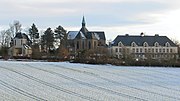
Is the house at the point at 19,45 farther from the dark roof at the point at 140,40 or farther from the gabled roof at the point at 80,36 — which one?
the dark roof at the point at 140,40

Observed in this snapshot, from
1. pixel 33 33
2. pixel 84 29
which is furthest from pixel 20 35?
pixel 84 29

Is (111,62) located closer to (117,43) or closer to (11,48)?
(11,48)

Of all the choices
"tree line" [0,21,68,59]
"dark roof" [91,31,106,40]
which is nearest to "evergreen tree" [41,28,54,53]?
"tree line" [0,21,68,59]

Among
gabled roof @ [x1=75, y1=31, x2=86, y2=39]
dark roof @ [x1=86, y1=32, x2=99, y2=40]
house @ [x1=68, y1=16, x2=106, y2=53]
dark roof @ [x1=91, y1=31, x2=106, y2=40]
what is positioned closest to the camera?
house @ [x1=68, y1=16, x2=106, y2=53]

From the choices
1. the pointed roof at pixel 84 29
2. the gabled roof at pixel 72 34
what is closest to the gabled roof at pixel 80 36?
the gabled roof at pixel 72 34

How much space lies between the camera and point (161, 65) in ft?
162

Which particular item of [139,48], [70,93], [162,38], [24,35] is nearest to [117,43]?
[139,48]

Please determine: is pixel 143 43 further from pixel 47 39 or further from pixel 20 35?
pixel 20 35

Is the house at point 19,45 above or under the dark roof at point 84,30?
under

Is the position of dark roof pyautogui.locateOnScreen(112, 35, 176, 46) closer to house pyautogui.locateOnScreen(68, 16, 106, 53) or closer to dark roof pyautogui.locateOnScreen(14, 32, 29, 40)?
house pyautogui.locateOnScreen(68, 16, 106, 53)

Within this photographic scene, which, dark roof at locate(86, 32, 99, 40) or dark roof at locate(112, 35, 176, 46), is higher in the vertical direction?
dark roof at locate(86, 32, 99, 40)

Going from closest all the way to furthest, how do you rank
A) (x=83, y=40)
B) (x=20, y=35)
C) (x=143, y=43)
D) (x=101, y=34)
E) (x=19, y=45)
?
(x=20, y=35)
(x=19, y=45)
(x=143, y=43)
(x=83, y=40)
(x=101, y=34)

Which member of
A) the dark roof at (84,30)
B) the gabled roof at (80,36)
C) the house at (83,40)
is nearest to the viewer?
the house at (83,40)

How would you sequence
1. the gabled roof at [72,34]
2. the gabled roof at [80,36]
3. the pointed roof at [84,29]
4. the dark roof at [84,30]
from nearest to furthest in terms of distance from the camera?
1. the gabled roof at [80,36]
2. the gabled roof at [72,34]
3. the pointed roof at [84,29]
4. the dark roof at [84,30]
